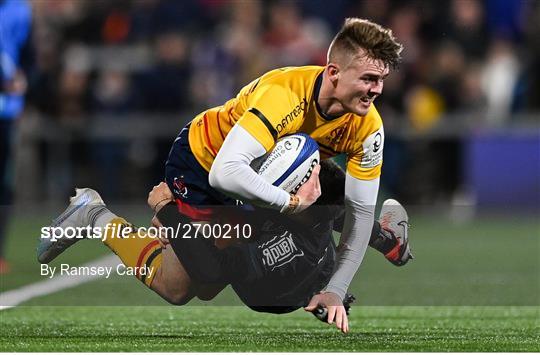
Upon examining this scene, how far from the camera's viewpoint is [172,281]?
21.6 ft

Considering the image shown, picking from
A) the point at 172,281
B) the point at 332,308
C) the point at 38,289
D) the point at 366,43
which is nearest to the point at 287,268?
the point at 172,281

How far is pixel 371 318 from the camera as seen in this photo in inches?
285

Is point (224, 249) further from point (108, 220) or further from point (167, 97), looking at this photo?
point (167, 97)

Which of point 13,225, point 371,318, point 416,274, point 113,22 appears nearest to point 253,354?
point 371,318

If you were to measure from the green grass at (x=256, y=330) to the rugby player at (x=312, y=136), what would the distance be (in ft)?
0.91

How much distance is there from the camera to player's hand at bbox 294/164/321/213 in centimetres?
598

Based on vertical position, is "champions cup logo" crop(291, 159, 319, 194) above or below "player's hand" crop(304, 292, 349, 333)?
above

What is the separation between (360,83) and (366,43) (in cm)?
18

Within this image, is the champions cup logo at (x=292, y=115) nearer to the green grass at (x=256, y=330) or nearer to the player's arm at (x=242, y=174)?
the player's arm at (x=242, y=174)

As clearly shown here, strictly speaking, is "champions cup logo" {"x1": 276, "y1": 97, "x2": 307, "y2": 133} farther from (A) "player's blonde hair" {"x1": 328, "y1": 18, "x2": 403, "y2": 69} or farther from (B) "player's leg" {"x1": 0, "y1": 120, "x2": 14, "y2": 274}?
(B) "player's leg" {"x1": 0, "y1": 120, "x2": 14, "y2": 274}

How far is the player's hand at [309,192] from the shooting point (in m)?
5.98

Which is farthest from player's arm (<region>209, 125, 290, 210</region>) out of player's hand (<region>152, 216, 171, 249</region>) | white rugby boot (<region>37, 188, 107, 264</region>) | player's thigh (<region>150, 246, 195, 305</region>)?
white rugby boot (<region>37, 188, 107, 264</region>)
